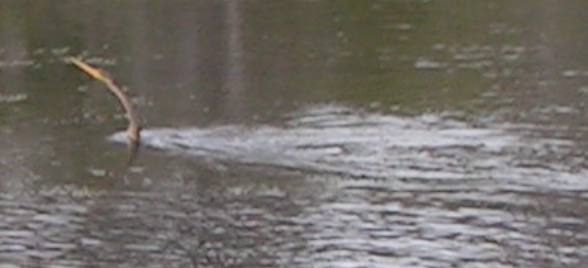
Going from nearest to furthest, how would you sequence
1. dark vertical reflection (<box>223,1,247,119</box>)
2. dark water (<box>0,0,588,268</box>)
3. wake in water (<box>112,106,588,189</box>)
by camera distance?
dark water (<box>0,0,588,268</box>) < wake in water (<box>112,106,588,189</box>) < dark vertical reflection (<box>223,1,247,119</box>)

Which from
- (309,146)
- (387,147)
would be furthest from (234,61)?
(387,147)

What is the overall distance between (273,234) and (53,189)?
4.95 metres

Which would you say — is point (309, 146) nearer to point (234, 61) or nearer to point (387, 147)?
point (387, 147)

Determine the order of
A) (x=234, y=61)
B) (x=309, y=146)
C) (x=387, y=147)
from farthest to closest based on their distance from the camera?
(x=234, y=61) → (x=309, y=146) → (x=387, y=147)

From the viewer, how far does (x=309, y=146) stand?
97.7 feet

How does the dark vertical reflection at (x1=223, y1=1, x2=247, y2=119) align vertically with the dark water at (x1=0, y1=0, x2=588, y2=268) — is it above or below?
below

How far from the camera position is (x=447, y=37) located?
4266 cm

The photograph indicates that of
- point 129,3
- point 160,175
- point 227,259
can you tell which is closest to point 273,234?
point 227,259

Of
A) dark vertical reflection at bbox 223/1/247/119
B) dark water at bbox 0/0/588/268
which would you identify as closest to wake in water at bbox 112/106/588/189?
dark water at bbox 0/0/588/268

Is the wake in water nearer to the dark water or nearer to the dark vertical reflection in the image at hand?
the dark water

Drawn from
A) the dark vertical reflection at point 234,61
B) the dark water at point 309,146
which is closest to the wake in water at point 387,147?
the dark water at point 309,146

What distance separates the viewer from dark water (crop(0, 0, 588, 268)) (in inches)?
969

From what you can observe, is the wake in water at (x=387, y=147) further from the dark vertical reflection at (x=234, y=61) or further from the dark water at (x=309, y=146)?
the dark vertical reflection at (x=234, y=61)

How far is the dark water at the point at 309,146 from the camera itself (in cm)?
2461
